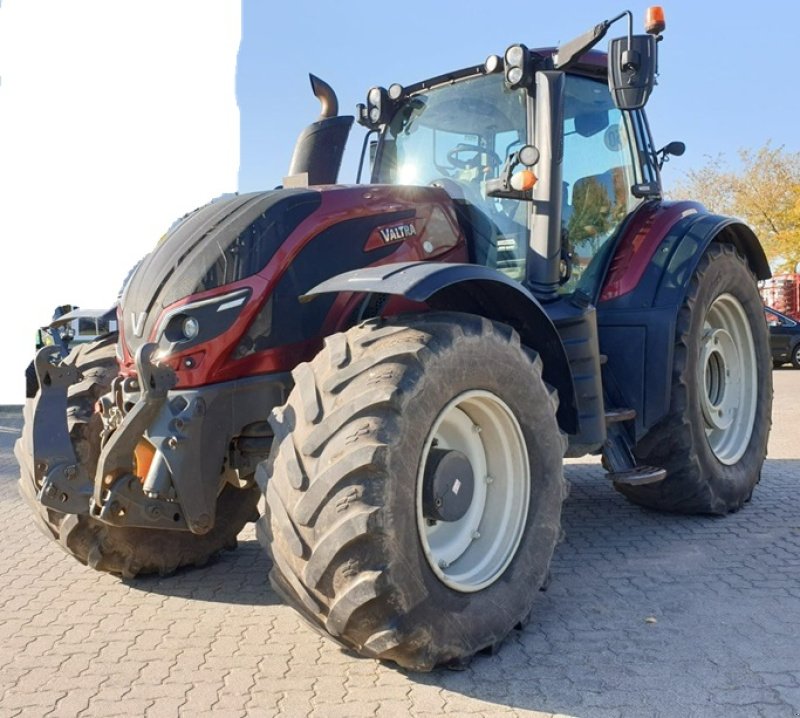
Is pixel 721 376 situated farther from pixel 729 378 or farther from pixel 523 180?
pixel 523 180

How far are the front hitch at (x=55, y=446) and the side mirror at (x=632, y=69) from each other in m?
→ 2.75

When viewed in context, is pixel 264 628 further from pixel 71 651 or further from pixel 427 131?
pixel 427 131

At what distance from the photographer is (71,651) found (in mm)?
3455

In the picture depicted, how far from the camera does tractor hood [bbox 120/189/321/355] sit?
3.49m

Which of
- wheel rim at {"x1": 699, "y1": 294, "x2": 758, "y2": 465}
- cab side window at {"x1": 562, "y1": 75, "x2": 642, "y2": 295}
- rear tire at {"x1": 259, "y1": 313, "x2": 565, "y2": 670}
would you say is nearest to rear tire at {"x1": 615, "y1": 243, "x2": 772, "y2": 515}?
wheel rim at {"x1": 699, "y1": 294, "x2": 758, "y2": 465}

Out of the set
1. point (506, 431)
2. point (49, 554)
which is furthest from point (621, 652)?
point (49, 554)

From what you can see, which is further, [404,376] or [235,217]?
[235,217]

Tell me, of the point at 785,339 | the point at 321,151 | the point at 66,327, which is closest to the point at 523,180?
the point at 321,151

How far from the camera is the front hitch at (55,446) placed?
11.0ft

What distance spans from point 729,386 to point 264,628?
3.66 m

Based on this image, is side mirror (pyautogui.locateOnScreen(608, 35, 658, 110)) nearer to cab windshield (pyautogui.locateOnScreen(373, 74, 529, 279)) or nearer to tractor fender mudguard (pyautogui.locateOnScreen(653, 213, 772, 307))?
cab windshield (pyautogui.locateOnScreen(373, 74, 529, 279))

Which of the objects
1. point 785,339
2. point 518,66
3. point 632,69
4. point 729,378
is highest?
point 518,66

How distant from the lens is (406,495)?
295cm

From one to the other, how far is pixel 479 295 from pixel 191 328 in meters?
1.26
